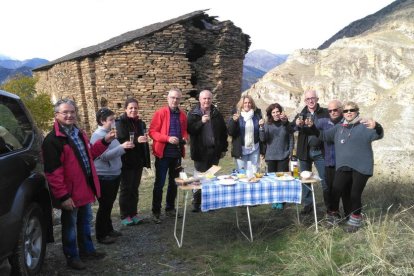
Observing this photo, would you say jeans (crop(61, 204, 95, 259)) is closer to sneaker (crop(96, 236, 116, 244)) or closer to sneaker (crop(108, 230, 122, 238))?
sneaker (crop(96, 236, 116, 244))

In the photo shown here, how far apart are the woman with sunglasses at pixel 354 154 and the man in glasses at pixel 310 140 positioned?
462 millimetres

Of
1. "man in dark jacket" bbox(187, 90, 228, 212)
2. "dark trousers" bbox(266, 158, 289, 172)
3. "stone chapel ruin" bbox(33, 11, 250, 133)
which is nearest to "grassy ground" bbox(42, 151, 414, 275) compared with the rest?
"dark trousers" bbox(266, 158, 289, 172)

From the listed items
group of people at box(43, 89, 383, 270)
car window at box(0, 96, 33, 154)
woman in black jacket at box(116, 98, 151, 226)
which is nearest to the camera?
car window at box(0, 96, 33, 154)

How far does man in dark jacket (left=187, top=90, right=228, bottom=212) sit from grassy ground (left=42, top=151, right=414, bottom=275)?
0.93 meters

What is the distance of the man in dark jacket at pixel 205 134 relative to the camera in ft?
17.2

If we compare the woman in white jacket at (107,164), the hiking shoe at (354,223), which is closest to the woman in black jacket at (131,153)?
the woman in white jacket at (107,164)

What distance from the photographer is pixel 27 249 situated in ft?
10.5

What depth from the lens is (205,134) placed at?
5320 millimetres

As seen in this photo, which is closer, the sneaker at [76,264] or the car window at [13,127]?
the car window at [13,127]

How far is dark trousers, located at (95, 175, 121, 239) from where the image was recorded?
420 cm

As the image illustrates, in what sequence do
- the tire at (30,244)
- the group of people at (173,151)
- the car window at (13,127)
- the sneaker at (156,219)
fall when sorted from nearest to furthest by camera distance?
the tire at (30,244)
the car window at (13,127)
the group of people at (173,151)
the sneaker at (156,219)

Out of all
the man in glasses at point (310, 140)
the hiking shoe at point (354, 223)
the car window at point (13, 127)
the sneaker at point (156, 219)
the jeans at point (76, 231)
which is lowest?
the sneaker at point (156, 219)

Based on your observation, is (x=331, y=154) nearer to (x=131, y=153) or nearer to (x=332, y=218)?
(x=332, y=218)

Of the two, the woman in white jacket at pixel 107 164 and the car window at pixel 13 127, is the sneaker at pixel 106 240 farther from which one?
the car window at pixel 13 127
